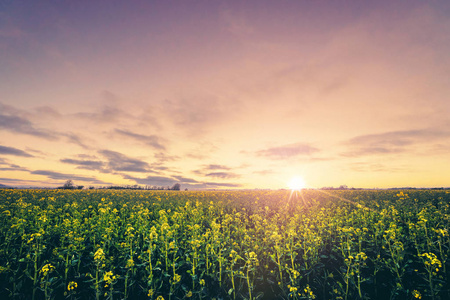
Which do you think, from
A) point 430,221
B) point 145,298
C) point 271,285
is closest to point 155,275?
point 145,298

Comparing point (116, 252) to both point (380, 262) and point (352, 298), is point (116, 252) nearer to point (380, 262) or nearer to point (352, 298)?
point (352, 298)

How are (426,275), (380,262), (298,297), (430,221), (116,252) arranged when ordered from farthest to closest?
(430,221), (116,252), (380,262), (426,275), (298,297)

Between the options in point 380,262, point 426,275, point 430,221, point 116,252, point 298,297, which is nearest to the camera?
point 298,297

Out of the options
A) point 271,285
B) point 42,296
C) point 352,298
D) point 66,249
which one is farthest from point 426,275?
point 42,296

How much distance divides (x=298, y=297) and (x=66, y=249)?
6.05 m

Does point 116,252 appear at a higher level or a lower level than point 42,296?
higher

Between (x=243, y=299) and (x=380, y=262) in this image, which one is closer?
(x=243, y=299)

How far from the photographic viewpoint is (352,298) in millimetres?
5246

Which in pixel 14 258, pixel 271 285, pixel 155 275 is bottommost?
pixel 271 285

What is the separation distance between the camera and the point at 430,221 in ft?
27.9

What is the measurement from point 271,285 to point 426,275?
4042mm

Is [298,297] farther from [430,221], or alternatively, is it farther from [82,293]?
[430,221]

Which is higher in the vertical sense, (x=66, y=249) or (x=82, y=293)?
(x=66, y=249)

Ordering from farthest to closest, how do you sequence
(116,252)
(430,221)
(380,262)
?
(430,221) → (116,252) → (380,262)
